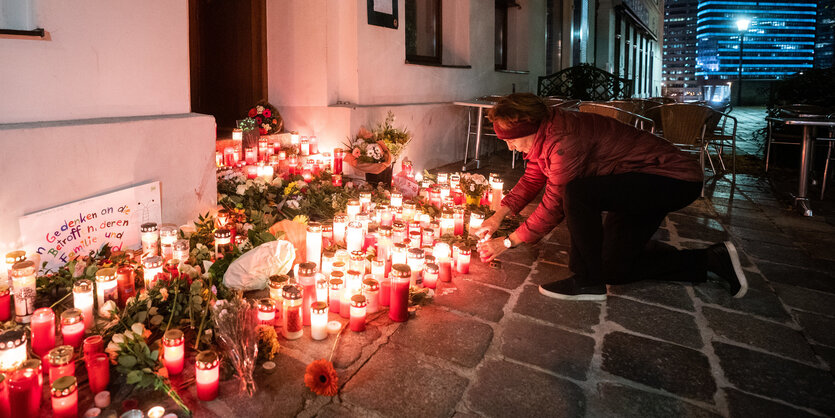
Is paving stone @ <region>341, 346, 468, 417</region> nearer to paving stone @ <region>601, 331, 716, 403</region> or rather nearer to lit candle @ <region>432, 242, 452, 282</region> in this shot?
paving stone @ <region>601, 331, 716, 403</region>

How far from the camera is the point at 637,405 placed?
2197mm

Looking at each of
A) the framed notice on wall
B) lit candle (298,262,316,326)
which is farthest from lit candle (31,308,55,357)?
the framed notice on wall

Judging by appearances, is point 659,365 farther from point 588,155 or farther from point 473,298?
point 588,155

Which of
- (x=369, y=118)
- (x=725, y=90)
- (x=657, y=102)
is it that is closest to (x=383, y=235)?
(x=369, y=118)

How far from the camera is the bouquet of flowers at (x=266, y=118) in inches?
226

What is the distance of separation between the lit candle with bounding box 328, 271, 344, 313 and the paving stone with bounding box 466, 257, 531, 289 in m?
1.05

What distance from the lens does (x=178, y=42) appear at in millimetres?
3869

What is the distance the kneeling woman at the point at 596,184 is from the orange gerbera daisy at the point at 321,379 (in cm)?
153

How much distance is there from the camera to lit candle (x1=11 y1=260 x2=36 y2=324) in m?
2.60

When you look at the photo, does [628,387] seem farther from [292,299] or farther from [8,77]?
[8,77]

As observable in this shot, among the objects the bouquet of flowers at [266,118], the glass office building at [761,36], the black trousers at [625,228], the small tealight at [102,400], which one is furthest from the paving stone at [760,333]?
the glass office building at [761,36]

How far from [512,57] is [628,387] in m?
9.90

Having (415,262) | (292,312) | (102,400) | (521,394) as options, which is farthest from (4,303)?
(521,394)

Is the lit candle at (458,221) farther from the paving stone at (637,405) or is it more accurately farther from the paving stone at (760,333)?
the paving stone at (637,405)
